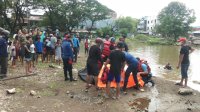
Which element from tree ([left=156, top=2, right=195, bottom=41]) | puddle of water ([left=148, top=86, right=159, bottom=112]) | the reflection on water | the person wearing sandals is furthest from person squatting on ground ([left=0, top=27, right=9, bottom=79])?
tree ([left=156, top=2, right=195, bottom=41])

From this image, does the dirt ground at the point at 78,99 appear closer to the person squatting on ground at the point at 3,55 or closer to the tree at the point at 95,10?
the person squatting on ground at the point at 3,55

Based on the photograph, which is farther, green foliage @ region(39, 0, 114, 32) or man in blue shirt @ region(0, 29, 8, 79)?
green foliage @ region(39, 0, 114, 32)

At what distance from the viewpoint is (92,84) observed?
10922mm

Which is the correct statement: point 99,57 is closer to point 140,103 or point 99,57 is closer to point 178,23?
point 140,103

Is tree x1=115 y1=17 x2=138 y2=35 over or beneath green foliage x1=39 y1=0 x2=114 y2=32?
beneath

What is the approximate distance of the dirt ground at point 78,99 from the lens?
339 inches

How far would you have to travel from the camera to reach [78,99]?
9.52 m

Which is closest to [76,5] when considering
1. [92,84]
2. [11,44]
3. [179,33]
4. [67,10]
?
[67,10]

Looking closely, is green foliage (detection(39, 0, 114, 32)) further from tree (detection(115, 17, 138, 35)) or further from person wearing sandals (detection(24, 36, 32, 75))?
person wearing sandals (detection(24, 36, 32, 75))

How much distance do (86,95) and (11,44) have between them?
6.26 m

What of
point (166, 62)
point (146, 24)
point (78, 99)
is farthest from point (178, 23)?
point (78, 99)

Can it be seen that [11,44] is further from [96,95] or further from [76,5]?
[76,5]

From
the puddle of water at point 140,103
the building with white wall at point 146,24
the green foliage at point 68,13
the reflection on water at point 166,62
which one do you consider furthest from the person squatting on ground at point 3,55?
the building with white wall at point 146,24

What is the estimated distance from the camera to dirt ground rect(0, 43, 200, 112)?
862 cm
